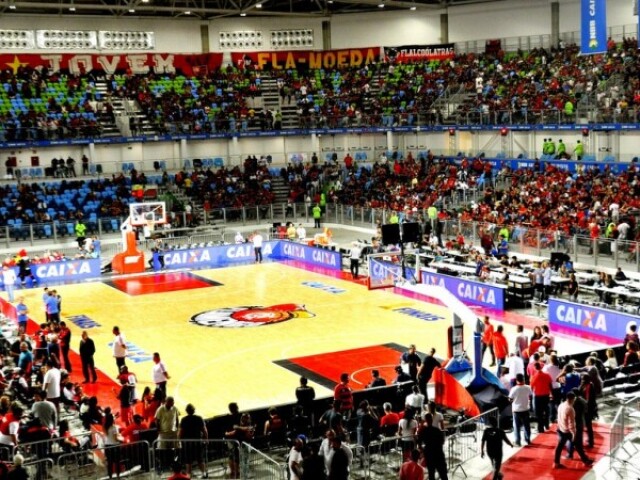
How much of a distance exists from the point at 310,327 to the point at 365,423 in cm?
1271

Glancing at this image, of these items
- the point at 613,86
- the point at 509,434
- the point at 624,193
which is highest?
the point at 613,86

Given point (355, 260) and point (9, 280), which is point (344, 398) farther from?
point (9, 280)

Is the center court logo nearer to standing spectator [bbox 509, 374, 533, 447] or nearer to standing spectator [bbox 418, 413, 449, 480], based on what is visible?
standing spectator [bbox 509, 374, 533, 447]

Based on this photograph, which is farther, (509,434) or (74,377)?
(74,377)

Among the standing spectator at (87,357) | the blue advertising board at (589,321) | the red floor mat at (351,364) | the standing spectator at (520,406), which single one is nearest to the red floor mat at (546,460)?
the standing spectator at (520,406)

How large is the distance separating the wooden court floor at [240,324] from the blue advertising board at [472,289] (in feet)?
3.82

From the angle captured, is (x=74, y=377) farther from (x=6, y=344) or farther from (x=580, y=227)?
(x=580, y=227)

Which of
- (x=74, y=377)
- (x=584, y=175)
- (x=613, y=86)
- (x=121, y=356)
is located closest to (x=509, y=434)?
(x=121, y=356)

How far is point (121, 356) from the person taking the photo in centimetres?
2419

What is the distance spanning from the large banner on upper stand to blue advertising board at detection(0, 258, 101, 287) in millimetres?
21774

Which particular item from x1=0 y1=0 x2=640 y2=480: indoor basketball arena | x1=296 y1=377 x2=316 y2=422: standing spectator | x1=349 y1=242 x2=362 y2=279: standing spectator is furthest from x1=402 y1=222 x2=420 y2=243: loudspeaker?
x1=349 y1=242 x2=362 y2=279: standing spectator

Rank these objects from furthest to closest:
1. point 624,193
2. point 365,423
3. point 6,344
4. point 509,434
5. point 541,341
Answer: point 624,193, point 6,344, point 541,341, point 509,434, point 365,423

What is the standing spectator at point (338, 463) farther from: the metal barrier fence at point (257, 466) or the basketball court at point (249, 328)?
the basketball court at point (249, 328)

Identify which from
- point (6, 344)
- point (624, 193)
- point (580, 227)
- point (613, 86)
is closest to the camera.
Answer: point (6, 344)
